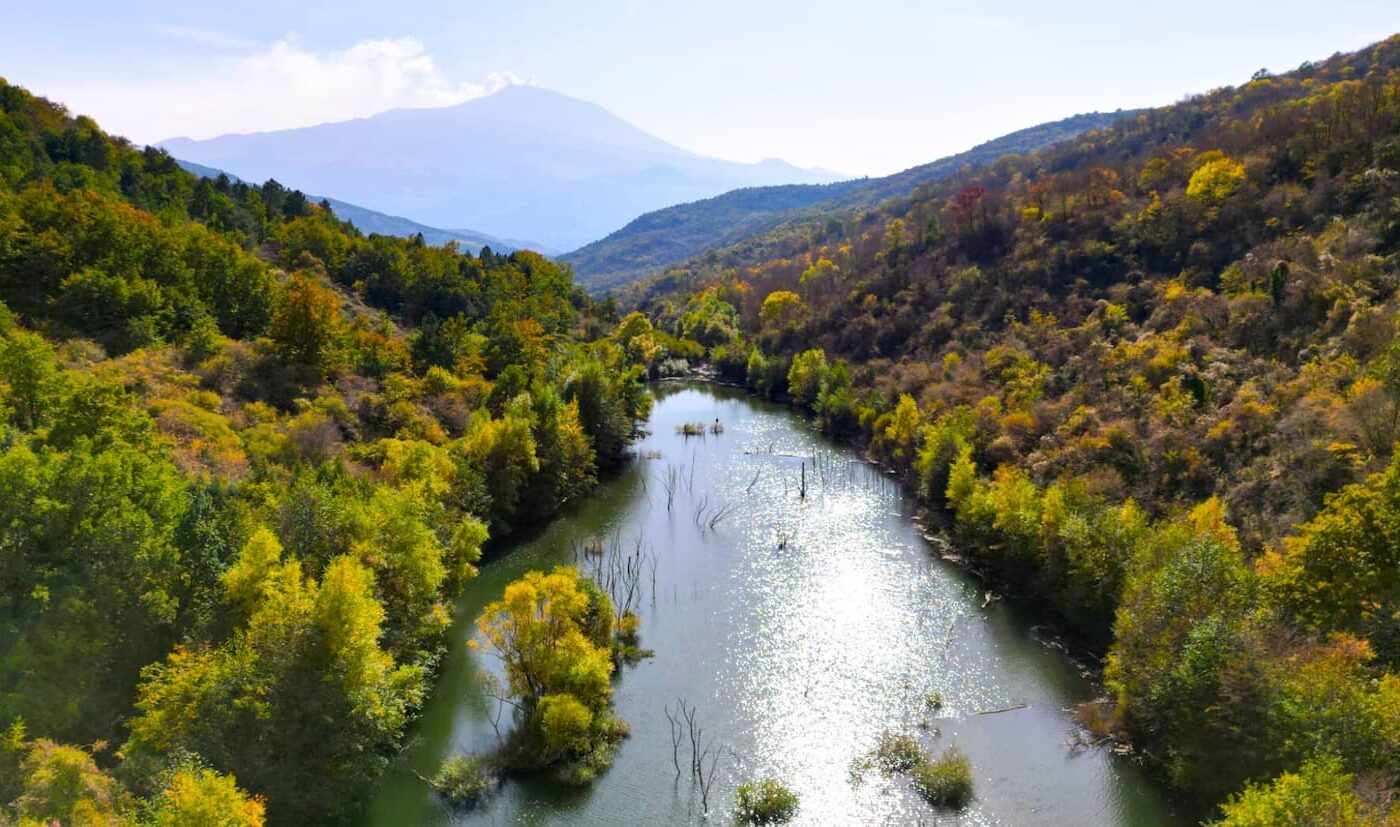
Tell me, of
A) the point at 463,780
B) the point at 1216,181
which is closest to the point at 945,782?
the point at 463,780

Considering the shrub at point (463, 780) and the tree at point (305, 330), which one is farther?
the tree at point (305, 330)

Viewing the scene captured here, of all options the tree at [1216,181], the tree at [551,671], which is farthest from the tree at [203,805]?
the tree at [1216,181]

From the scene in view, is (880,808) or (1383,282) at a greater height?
(1383,282)

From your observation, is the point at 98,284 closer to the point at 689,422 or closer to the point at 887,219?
the point at 689,422

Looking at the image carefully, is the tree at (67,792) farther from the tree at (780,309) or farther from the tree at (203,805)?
the tree at (780,309)

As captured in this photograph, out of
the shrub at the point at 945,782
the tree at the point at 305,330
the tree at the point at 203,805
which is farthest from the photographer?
the tree at the point at 305,330

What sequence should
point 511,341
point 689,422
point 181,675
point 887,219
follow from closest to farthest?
point 181,675 → point 511,341 → point 689,422 → point 887,219

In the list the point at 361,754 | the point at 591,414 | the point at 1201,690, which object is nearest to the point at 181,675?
the point at 361,754

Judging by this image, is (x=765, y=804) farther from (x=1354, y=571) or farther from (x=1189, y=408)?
(x=1189, y=408)
